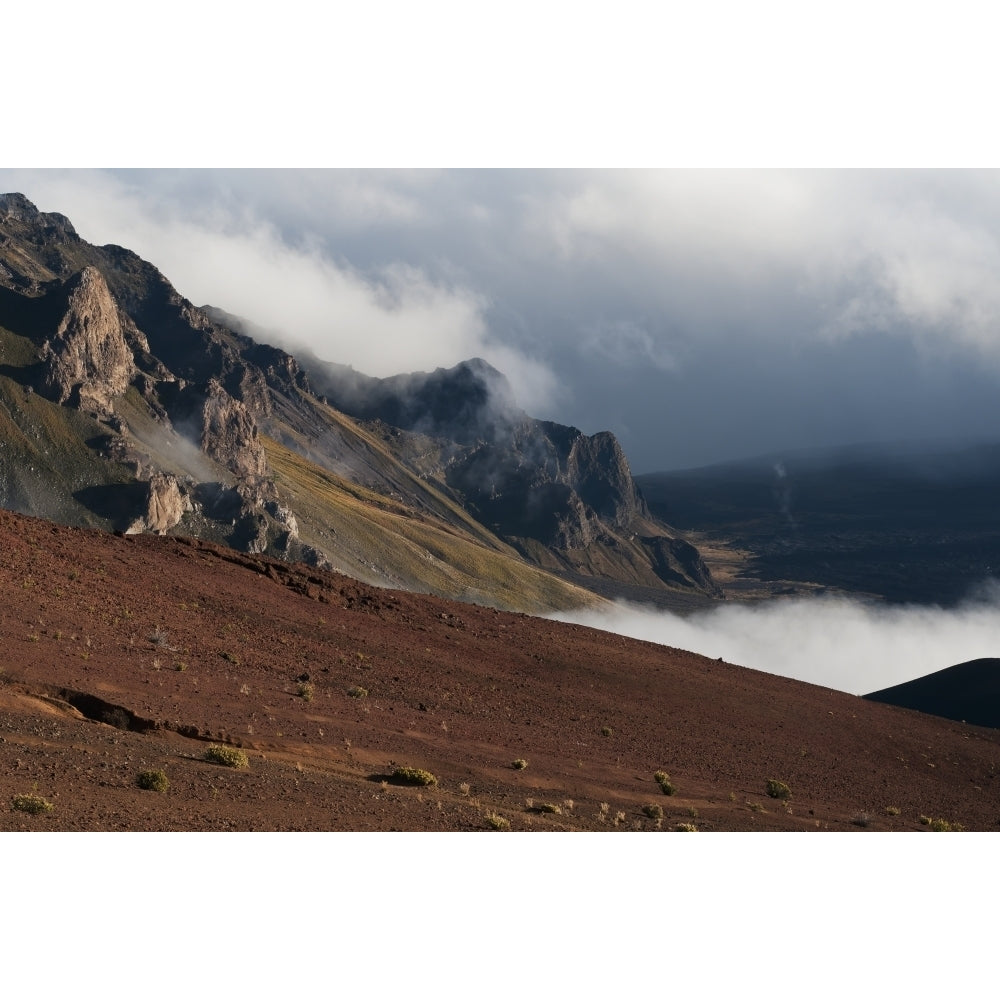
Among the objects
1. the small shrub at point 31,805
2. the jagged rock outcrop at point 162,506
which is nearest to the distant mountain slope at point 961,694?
the small shrub at point 31,805

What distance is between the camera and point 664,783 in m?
39.7

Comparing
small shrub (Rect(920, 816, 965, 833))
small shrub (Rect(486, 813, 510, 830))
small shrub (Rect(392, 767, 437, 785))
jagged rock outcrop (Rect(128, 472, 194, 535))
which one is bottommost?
small shrub (Rect(486, 813, 510, 830))

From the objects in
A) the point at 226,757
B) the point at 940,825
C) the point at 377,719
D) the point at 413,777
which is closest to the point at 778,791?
the point at 940,825

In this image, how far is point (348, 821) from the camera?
26.8m

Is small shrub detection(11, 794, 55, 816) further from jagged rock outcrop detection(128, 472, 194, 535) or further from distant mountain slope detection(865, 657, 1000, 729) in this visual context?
jagged rock outcrop detection(128, 472, 194, 535)

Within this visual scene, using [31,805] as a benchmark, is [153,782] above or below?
above

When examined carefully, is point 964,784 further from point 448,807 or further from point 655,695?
point 448,807

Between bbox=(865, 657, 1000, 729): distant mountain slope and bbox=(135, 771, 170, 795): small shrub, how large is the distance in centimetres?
7672

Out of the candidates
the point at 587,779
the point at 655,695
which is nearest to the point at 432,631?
the point at 655,695

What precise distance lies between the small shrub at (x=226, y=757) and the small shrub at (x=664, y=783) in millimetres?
16282

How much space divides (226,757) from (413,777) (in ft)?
18.9

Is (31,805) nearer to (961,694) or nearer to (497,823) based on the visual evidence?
(497,823)

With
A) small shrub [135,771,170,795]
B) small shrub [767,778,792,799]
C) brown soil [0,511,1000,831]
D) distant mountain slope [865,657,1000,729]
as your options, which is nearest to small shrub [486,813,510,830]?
brown soil [0,511,1000,831]

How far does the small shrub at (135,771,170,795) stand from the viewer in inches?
1013
